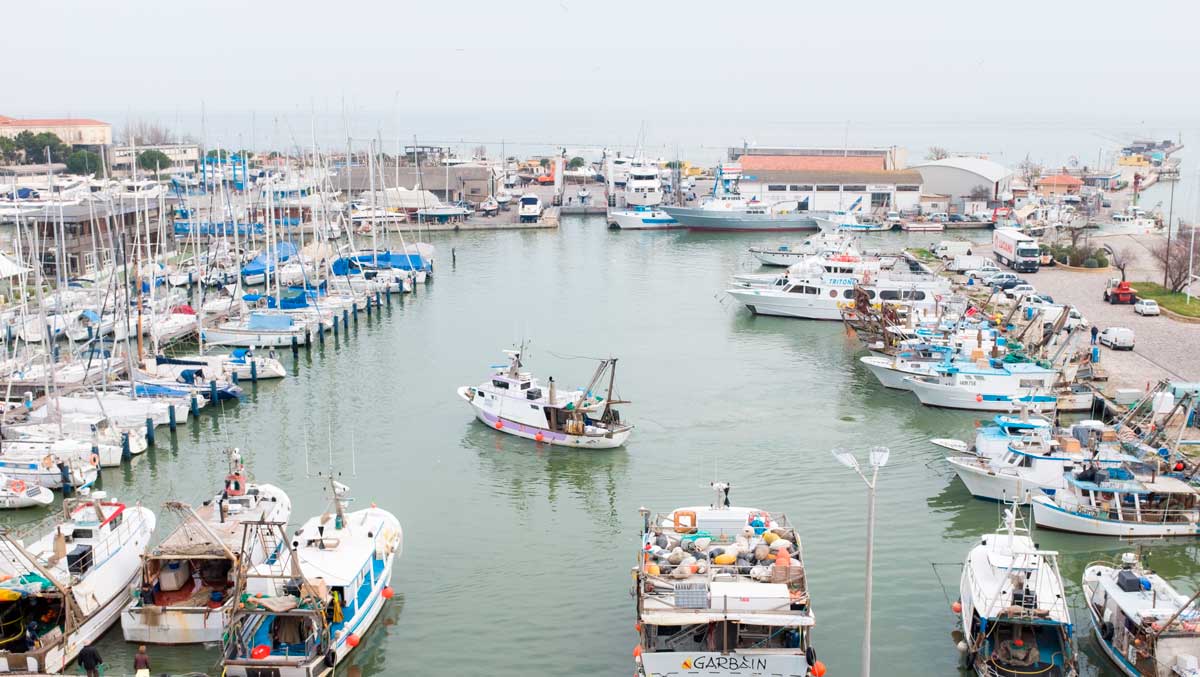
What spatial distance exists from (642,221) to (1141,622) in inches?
2459

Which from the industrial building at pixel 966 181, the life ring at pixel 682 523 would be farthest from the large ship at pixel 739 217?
the life ring at pixel 682 523

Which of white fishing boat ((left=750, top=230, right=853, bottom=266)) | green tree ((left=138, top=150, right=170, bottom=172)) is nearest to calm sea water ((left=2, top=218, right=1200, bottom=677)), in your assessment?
white fishing boat ((left=750, top=230, right=853, bottom=266))

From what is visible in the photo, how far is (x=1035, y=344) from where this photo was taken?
35.4 meters

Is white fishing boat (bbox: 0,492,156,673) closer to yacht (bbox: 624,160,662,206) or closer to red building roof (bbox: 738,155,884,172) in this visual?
yacht (bbox: 624,160,662,206)

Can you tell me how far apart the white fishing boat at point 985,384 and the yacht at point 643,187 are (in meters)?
55.2

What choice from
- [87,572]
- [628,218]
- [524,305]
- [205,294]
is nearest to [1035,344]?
[524,305]

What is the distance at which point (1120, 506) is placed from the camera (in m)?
22.1

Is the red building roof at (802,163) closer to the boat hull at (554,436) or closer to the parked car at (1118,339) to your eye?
the parked car at (1118,339)

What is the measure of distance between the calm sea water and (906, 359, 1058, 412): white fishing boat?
65cm

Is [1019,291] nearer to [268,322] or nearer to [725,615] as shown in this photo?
[268,322]

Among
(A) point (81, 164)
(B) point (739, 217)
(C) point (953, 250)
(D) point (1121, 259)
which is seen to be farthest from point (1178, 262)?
(A) point (81, 164)

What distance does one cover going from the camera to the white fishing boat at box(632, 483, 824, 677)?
608 inches

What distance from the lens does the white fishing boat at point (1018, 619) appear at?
640 inches

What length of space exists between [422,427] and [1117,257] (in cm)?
3658
